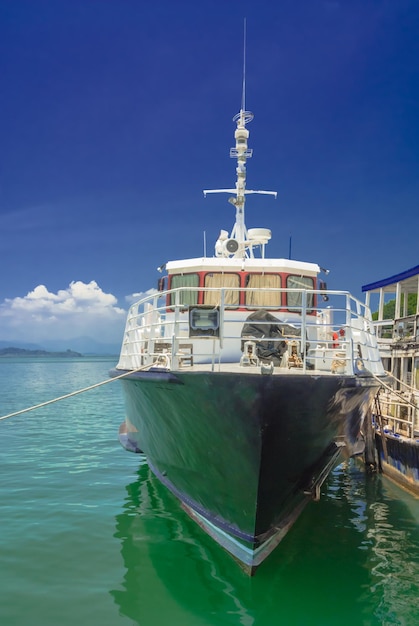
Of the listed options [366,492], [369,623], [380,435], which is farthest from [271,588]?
[380,435]

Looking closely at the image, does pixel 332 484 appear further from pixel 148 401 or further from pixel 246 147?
pixel 246 147

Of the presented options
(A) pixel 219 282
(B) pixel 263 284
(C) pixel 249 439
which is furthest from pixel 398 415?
(C) pixel 249 439

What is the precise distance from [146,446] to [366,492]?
5.74 meters

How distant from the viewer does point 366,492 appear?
1216cm

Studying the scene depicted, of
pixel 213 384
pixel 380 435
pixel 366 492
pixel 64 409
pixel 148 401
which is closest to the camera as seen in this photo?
pixel 213 384

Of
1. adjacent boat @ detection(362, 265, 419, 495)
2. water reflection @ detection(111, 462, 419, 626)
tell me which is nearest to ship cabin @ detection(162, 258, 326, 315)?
adjacent boat @ detection(362, 265, 419, 495)

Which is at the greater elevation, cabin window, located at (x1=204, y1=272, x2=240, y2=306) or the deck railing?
cabin window, located at (x1=204, y1=272, x2=240, y2=306)

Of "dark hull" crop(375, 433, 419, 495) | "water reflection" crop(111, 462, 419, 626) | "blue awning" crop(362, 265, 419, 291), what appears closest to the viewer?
"water reflection" crop(111, 462, 419, 626)

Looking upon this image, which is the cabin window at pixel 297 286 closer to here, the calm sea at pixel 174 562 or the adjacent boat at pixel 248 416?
the adjacent boat at pixel 248 416

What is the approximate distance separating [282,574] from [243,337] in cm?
331

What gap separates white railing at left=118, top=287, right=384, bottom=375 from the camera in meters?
6.76

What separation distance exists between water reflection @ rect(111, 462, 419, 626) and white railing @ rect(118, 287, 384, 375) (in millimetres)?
2790

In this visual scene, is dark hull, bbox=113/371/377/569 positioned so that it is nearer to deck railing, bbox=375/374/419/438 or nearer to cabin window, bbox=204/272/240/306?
cabin window, bbox=204/272/240/306

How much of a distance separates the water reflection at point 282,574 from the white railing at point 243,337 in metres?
2.79
